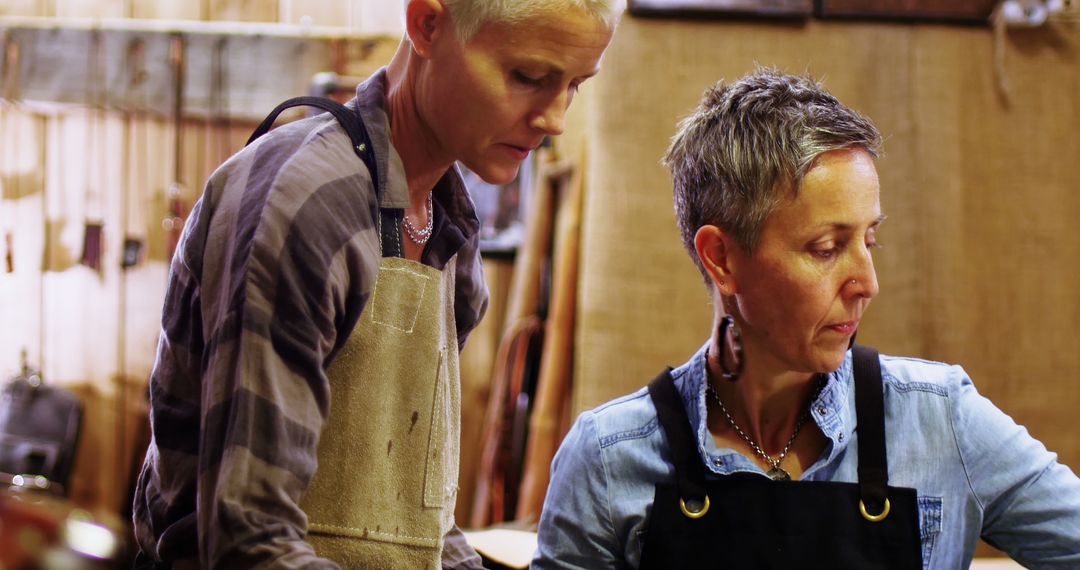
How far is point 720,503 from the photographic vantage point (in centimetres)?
171

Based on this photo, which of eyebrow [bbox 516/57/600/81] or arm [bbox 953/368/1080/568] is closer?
eyebrow [bbox 516/57/600/81]

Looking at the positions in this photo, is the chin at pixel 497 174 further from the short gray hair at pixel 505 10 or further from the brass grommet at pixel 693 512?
the brass grommet at pixel 693 512

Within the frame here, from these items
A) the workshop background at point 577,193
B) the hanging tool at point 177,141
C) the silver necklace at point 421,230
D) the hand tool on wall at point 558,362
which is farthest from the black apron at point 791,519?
the hanging tool at point 177,141

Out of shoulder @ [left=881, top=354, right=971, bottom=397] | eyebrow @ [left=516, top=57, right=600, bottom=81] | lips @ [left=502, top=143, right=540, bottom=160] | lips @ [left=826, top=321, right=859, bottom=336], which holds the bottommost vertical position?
shoulder @ [left=881, top=354, right=971, bottom=397]

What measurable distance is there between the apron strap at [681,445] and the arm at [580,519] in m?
0.12

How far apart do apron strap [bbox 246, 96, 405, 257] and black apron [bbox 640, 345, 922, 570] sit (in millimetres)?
633

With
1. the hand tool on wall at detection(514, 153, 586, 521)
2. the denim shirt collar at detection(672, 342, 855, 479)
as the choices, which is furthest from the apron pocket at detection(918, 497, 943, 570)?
the hand tool on wall at detection(514, 153, 586, 521)

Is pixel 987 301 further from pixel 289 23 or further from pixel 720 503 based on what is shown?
pixel 289 23

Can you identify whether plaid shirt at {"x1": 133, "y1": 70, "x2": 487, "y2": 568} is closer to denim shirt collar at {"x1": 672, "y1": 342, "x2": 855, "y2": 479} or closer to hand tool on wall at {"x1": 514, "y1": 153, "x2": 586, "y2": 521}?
denim shirt collar at {"x1": 672, "y1": 342, "x2": 855, "y2": 479}

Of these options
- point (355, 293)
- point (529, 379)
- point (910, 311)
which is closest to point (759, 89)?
point (355, 293)

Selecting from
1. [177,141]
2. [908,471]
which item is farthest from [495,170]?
[177,141]

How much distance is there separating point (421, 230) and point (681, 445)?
22.8 inches

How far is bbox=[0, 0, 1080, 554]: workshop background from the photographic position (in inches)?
137

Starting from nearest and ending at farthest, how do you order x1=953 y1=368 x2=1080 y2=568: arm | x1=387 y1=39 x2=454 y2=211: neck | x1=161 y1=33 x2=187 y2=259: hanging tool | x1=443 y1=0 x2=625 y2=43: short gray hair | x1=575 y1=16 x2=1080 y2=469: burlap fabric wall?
x1=443 y1=0 x2=625 y2=43: short gray hair < x1=387 y1=39 x2=454 y2=211: neck < x1=953 y1=368 x2=1080 y2=568: arm < x1=575 y1=16 x2=1080 y2=469: burlap fabric wall < x1=161 y1=33 x2=187 y2=259: hanging tool
